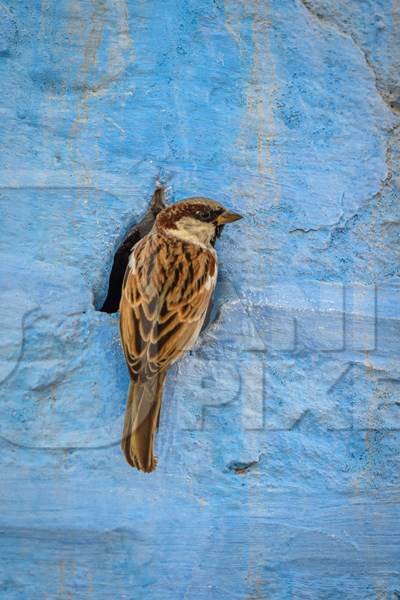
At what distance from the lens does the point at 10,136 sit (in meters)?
2.47

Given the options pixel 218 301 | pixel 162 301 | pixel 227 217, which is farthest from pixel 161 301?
pixel 227 217

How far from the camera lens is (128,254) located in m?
2.76

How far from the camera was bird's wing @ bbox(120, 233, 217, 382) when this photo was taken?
2307 mm

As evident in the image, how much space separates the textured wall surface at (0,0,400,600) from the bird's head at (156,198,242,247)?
7 centimetres

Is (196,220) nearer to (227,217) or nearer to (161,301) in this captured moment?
(227,217)

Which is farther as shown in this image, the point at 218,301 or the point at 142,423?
the point at 218,301

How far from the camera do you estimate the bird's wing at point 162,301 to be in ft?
7.57

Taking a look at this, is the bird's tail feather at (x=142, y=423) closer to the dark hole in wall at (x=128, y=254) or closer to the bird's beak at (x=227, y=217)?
the dark hole in wall at (x=128, y=254)

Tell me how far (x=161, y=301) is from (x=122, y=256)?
0.35 meters

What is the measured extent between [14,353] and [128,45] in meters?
1.01

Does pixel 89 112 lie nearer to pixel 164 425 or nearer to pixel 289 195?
pixel 289 195

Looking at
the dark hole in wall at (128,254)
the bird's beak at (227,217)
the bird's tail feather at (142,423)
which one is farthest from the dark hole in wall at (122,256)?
the bird's tail feather at (142,423)

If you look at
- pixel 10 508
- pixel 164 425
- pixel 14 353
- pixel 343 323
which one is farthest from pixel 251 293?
pixel 10 508

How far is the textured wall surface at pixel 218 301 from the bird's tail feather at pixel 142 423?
109 mm
